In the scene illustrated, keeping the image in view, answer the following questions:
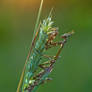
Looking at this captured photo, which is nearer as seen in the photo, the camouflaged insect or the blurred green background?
the camouflaged insect

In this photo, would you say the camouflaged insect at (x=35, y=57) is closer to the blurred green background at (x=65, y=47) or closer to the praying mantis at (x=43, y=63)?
the praying mantis at (x=43, y=63)

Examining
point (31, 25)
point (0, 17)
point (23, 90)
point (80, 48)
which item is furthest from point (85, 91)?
point (23, 90)

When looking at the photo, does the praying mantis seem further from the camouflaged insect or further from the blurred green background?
the blurred green background

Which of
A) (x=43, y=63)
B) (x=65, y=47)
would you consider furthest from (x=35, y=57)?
(x=65, y=47)

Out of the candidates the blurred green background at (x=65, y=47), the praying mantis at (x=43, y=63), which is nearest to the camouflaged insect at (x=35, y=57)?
the praying mantis at (x=43, y=63)

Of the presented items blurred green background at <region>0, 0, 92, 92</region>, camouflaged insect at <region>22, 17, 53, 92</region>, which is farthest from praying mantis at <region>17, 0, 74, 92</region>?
blurred green background at <region>0, 0, 92, 92</region>

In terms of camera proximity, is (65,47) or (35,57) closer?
(35,57)

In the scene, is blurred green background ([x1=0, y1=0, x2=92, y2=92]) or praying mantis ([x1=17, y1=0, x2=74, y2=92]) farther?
blurred green background ([x1=0, y1=0, x2=92, y2=92])

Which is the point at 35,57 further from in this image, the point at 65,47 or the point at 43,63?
the point at 65,47

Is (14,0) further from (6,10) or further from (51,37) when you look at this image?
(51,37)

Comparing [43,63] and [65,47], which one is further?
[65,47]
